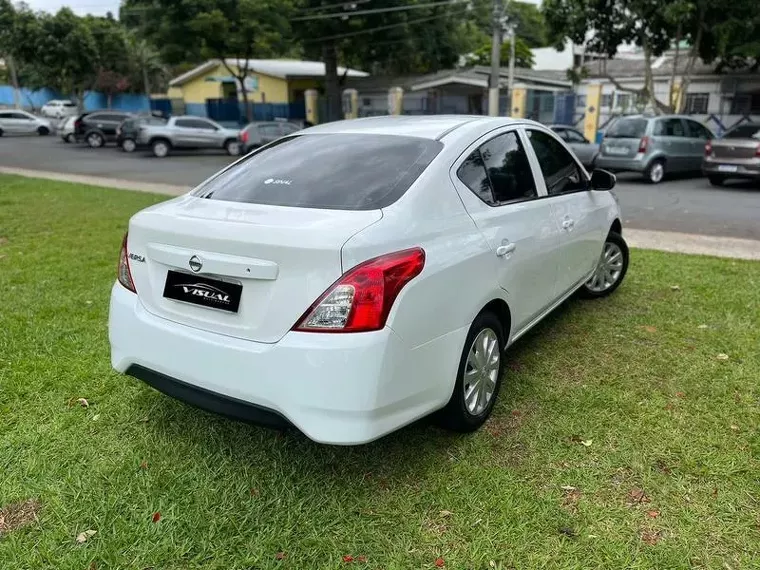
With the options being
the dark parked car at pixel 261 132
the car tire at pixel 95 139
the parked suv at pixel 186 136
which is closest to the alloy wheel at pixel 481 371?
the dark parked car at pixel 261 132

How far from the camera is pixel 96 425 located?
11.3ft

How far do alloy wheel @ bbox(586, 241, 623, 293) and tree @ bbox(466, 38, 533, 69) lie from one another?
4502 centimetres

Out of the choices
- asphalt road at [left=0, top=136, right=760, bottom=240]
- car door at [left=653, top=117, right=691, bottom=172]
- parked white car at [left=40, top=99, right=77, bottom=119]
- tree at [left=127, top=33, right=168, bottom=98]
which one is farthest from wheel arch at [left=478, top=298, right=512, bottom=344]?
tree at [left=127, top=33, right=168, bottom=98]

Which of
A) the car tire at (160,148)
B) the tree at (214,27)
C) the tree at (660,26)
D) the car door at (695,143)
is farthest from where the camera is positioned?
the tree at (214,27)

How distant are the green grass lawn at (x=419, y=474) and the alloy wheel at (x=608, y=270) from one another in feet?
3.22

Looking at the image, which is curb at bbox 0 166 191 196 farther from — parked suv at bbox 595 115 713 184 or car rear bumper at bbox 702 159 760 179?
car rear bumper at bbox 702 159 760 179

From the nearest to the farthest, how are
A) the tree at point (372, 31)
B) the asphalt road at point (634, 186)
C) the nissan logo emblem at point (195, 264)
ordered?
the nissan logo emblem at point (195, 264) → the asphalt road at point (634, 186) → the tree at point (372, 31)

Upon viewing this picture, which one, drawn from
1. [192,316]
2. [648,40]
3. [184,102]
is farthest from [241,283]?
[184,102]

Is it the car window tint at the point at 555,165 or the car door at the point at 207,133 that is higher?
the car window tint at the point at 555,165

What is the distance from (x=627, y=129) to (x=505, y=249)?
13221mm

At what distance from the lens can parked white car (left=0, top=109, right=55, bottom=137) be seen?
3478 cm

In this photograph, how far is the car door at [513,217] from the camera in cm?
332

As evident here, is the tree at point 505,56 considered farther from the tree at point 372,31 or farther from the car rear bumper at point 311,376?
the car rear bumper at point 311,376

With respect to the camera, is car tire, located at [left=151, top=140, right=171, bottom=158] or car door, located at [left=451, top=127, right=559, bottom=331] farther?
car tire, located at [left=151, top=140, right=171, bottom=158]
